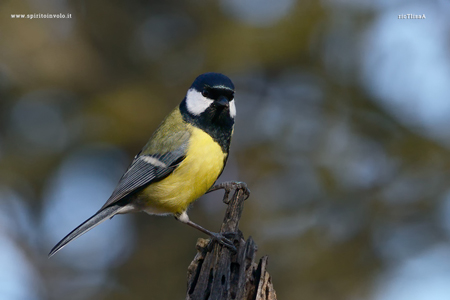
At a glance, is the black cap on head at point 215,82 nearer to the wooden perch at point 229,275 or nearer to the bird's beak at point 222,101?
the bird's beak at point 222,101

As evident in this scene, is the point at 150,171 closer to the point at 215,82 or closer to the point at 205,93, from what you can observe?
the point at 205,93

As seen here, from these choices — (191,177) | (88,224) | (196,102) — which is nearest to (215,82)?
(196,102)

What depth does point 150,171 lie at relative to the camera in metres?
4.19

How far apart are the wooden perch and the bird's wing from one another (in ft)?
3.39

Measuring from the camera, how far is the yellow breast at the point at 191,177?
159 inches

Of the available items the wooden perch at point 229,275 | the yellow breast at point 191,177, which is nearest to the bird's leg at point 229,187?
the yellow breast at point 191,177

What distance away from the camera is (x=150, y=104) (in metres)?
9.66

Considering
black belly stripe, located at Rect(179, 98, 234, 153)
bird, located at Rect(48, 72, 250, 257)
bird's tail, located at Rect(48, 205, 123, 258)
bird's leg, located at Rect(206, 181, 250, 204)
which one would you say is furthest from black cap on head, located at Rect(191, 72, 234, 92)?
bird's tail, located at Rect(48, 205, 123, 258)

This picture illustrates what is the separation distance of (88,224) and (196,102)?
53.5 inches

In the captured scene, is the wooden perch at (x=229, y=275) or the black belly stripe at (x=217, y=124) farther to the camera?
the black belly stripe at (x=217, y=124)

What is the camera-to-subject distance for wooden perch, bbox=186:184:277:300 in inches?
119

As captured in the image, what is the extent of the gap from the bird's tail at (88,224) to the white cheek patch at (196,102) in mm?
1058

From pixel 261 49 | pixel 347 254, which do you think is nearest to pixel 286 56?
pixel 261 49

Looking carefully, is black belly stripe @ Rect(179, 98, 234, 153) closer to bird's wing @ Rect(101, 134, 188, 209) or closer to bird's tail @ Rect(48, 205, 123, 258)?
bird's wing @ Rect(101, 134, 188, 209)
